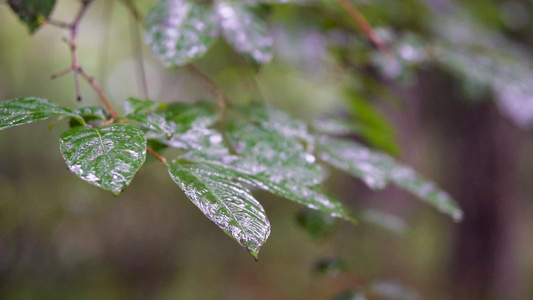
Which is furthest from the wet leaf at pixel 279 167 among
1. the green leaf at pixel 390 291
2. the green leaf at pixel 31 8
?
the green leaf at pixel 390 291

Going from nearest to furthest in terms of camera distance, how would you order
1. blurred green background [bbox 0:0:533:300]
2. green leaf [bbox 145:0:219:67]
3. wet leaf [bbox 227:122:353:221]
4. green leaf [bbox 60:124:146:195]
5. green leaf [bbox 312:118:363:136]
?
green leaf [bbox 60:124:146:195]
wet leaf [bbox 227:122:353:221]
green leaf [bbox 145:0:219:67]
green leaf [bbox 312:118:363:136]
blurred green background [bbox 0:0:533:300]

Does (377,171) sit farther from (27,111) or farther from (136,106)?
(27,111)

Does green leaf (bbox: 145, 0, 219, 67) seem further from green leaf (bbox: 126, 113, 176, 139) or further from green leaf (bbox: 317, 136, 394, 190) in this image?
green leaf (bbox: 317, 136, 394, 190)

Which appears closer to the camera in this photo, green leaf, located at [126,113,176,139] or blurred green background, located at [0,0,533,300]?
green leaf, located at [126,113,176,139]

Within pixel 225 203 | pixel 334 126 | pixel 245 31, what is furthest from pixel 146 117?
pixel 334 126

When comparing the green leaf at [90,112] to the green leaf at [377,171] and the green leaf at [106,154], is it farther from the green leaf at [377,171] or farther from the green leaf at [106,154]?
the green leaf at [377,171]

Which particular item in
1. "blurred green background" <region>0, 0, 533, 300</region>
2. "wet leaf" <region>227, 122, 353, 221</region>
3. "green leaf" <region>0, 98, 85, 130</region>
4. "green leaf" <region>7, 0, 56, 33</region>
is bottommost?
"blurred green background" <region>0, 0, 533, 300</region>

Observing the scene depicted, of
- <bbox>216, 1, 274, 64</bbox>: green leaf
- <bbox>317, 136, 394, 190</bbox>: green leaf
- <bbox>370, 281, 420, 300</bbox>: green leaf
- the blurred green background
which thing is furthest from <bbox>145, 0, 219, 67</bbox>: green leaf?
<bbox>370, 281, 420, 300</bbox>: green leaf

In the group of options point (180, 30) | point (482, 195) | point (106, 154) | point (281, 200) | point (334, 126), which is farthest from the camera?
point (281, 200)
